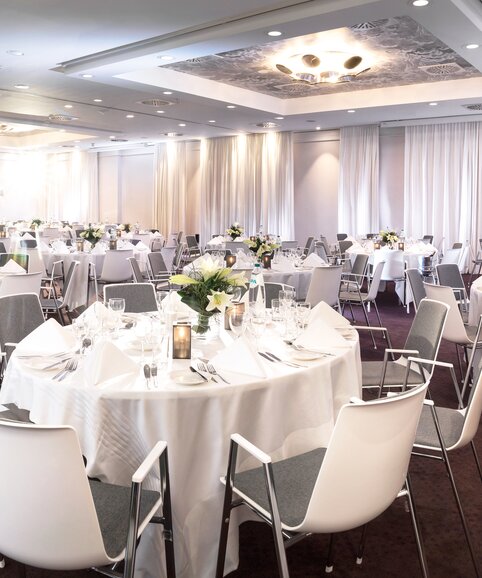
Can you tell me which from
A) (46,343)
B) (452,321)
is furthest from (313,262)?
(46,343)

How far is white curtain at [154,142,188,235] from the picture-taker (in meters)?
18.0

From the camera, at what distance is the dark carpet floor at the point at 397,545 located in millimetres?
2648

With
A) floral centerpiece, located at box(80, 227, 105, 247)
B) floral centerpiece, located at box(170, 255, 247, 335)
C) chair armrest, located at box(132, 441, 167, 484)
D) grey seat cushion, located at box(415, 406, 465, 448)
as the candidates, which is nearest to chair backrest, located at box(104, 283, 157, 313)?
floral centerpiece, located at box(170, 255, 247, 335)

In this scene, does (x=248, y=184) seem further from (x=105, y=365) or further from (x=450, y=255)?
(x=105, y=365)

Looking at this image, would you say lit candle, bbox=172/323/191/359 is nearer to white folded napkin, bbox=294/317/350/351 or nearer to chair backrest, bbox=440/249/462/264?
white folded napkin, bbox=294/317/350/351

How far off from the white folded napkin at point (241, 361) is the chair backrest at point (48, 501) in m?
0.92

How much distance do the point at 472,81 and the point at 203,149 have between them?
26.7 feet

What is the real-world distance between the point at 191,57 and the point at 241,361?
6573mm

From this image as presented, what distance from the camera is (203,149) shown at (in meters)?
17.2

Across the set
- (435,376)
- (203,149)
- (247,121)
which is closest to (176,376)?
(435,376)

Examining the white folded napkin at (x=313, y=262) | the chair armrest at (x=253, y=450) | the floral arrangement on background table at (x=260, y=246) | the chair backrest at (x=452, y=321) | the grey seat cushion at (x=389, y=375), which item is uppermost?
the floral arrangement on background table at (x=260, y=246)

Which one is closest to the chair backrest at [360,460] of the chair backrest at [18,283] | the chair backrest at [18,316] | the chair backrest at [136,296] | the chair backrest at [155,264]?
the chair backrest at [18,316]

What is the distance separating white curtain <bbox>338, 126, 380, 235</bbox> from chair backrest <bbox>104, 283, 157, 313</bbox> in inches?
429

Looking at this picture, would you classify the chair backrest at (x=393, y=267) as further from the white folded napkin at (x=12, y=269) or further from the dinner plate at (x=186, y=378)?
the dinner plate at (x=186, y=378)
